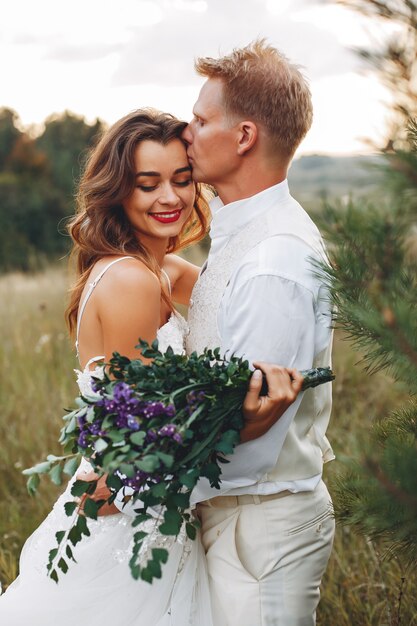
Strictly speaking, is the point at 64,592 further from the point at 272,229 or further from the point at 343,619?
the point at 272,229

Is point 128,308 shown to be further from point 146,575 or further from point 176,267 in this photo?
point 146,575

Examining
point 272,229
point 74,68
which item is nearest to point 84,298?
point 272,229

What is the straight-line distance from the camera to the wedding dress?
8.45 feet

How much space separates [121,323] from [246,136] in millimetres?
901

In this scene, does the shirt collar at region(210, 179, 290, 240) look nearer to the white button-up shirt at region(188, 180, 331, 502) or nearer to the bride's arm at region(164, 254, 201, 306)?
the white button-up shirt at region(188, 180, 331, 502)

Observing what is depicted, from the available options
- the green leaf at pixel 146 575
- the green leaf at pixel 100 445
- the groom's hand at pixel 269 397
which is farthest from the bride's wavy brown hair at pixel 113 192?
the green leaf at pixel 146 575

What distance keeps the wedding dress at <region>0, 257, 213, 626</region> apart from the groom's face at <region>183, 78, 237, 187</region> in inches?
55.7

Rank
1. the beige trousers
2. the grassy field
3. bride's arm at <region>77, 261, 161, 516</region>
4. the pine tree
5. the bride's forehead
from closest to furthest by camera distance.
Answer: the pine tree
the beige trousers
bride's arm at <region>77, 261, 161, 516</region>
the bride's forehead
the grassy field

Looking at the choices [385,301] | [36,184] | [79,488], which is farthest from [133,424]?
[36,184]

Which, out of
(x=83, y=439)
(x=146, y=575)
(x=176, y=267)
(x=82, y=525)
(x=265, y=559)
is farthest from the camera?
(x=176, y=267)

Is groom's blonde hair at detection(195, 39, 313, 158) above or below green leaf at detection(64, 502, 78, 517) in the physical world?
above

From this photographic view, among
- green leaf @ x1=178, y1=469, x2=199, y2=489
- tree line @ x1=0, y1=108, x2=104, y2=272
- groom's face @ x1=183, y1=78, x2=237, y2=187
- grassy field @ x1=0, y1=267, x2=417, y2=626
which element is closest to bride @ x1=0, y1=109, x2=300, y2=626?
groom's face @ x1=183, y1=78, x2=237, y2=187

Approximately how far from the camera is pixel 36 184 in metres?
32.2

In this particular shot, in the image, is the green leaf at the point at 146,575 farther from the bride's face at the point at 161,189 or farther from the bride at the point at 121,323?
the bride's face at the point at 161,189
